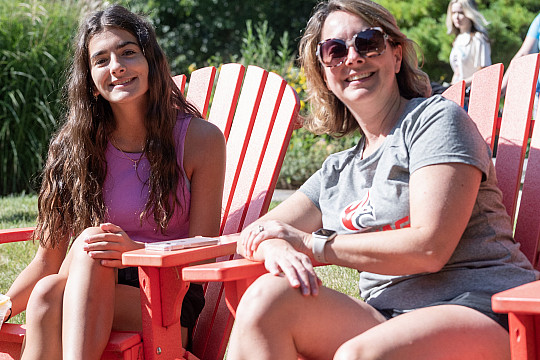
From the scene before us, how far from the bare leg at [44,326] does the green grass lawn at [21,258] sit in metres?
0.59

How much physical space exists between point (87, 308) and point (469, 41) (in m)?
5.99

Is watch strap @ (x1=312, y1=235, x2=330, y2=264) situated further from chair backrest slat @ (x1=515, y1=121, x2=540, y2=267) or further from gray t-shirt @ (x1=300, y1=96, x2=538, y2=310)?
chair backrest slat @ (x1=515, y1=121, x2=540, y2=267)

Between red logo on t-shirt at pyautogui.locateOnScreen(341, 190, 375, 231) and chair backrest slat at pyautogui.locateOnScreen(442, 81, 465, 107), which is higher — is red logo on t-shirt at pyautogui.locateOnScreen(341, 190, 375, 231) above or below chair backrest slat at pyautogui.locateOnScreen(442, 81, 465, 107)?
below

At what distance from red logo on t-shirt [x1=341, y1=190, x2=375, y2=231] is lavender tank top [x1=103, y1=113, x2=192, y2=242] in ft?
2.51

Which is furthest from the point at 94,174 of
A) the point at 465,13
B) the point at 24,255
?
the point at 465,13

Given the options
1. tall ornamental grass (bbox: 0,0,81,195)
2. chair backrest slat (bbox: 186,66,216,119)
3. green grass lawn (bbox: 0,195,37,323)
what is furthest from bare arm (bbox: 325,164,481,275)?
tall ornamental grass (bbox: 0,0,81,195)

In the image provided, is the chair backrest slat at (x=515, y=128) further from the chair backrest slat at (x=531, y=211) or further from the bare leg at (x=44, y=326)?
the bare leg at (x=44, y=326)

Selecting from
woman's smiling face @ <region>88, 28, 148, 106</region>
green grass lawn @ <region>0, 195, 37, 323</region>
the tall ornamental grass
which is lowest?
green grass lawn @ <region>0, 195, 37, 323</region>

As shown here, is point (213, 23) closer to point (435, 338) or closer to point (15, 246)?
point (15, 246)

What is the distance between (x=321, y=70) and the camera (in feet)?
8.49

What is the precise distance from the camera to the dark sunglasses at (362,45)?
234 cm

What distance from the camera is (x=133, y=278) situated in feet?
8.91

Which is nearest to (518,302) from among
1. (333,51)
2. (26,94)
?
(333,51)

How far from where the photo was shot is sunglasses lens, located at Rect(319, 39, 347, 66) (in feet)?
7.81
